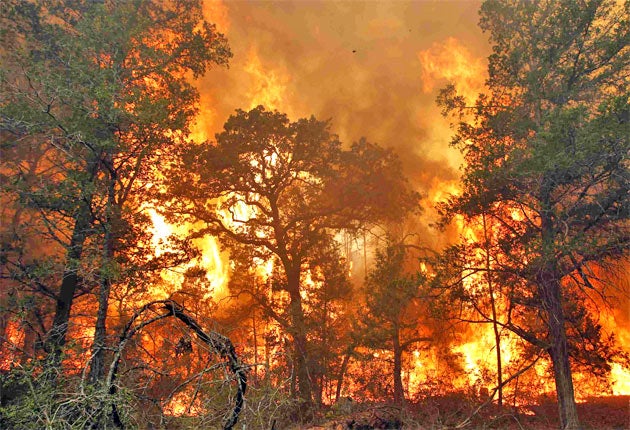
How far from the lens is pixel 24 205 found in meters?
12.6

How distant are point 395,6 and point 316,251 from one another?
150 feet

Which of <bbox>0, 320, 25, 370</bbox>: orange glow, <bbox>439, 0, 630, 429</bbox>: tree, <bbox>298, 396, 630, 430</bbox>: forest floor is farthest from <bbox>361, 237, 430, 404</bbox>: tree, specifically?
<bbox>0, 320, 25, 370</bbox>: orange glow

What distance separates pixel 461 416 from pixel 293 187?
14704 millimetres

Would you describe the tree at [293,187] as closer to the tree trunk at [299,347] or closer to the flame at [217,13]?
the tree trunk at [299,347]

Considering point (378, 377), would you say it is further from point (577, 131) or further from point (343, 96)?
point (343, 96)

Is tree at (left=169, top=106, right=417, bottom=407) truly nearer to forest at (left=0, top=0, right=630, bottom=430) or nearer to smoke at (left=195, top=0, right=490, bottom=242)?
forest at (left=0, top=0, right=630, bottom=430)

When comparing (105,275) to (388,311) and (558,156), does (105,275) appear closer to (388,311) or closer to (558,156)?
(388,311)

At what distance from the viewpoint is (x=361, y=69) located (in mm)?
48625

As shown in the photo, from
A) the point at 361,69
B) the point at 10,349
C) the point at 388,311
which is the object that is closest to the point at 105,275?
the point at 10,349

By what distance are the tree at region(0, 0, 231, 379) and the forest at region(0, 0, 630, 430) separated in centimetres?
12

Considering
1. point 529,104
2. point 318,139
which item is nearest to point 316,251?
point 318,139

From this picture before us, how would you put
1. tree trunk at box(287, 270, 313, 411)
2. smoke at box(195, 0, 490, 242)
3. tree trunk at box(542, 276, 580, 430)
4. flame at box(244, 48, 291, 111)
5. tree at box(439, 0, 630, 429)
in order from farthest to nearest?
flame at box(244, 48, 291, 111) < smoke at box(195, 0, 490, 242) < tree trunk at box(287, 270, 313, 411) < tree trunk at box(542, 276, 580, 430) < tree at box(439, 0, 630, 429)

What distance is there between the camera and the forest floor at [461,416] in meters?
12.1

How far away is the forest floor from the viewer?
12.1 meters
